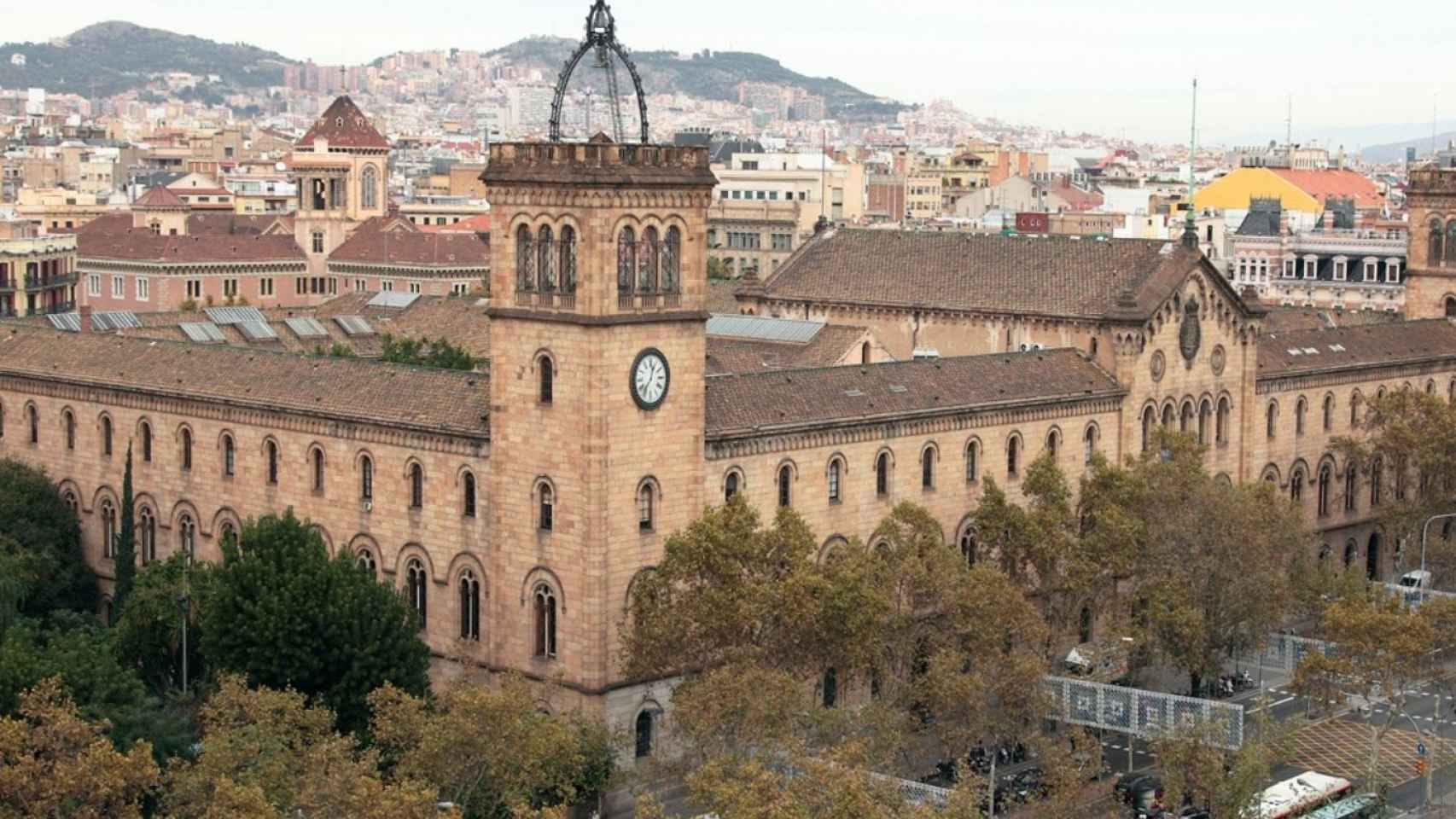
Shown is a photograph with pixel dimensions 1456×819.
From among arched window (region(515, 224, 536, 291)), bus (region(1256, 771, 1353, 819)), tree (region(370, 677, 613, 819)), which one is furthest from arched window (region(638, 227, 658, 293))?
bus (region(1256, 771, 1353, 819))

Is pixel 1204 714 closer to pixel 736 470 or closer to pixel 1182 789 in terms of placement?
pixel 1182 789

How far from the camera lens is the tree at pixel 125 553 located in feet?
284

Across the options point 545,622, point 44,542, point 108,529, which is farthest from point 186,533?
point 545,622

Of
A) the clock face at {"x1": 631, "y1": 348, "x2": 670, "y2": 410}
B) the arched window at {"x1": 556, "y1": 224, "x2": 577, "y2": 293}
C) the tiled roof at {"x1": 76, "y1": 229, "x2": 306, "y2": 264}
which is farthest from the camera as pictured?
the tiled roof at {"x1": 76, "y1": 229, "x2": 306, "y2": 264}

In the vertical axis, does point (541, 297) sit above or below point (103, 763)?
above

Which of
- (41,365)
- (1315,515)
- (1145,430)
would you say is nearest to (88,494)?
(41,365)

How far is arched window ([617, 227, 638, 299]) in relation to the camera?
76.3 meters

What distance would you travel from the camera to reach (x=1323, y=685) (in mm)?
81125

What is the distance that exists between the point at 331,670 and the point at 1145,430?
35.6m

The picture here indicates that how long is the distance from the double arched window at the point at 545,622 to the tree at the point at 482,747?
Answer: 6.84m

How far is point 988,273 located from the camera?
104000 millimetres

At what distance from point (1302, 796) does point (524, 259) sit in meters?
28.0

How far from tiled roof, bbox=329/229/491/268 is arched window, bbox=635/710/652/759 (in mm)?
113135

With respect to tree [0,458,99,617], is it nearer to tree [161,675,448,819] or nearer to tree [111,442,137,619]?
tree [111,442,137,619]
